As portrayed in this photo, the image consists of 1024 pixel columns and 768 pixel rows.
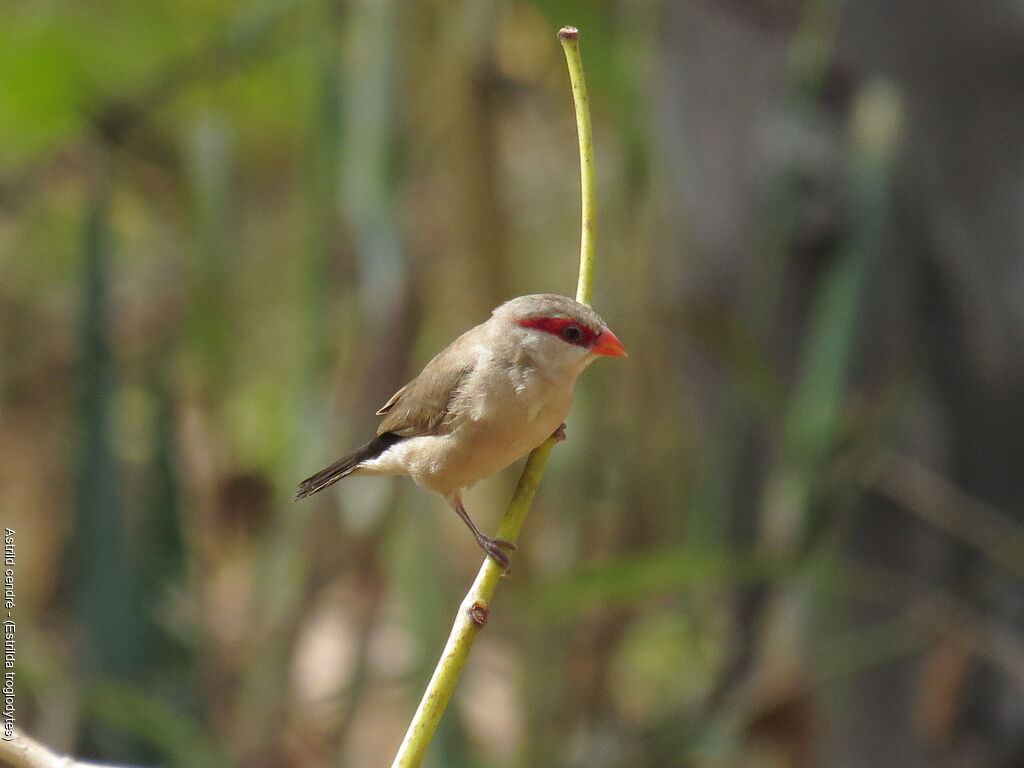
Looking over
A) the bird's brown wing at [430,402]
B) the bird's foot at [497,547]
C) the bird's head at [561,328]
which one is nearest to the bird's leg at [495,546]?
the bird's foot at [497,547]

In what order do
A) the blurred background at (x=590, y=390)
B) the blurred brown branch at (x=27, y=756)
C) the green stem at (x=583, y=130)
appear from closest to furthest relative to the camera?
1. the blurred brown branch at (x=27, y=756)
2. the green stem at (x=583, y=130)
3. the blurred background at (x=590, y=390)

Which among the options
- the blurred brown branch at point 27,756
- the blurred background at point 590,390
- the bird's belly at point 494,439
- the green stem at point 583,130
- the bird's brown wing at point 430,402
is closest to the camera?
the blurred brown branch at point 27,756

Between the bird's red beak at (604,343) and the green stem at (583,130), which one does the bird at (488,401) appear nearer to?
the bird's red beak at (604,343)

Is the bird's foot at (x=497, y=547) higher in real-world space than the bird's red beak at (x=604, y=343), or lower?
lower

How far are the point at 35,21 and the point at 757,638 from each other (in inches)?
135

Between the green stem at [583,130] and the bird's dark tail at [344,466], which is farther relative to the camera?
the bird's dark tail at [344,466]

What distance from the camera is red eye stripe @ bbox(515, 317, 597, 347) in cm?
144

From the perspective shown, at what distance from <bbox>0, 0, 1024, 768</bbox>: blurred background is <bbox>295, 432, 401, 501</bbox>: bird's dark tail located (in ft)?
3.00

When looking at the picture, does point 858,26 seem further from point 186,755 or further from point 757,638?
point 186,755

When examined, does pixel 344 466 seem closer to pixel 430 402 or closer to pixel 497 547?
pixel 430 402

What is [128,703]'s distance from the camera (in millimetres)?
2555

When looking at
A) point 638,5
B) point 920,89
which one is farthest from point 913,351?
point 638,5

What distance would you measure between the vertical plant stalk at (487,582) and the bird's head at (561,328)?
0.27m

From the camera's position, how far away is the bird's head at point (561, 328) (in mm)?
1430
